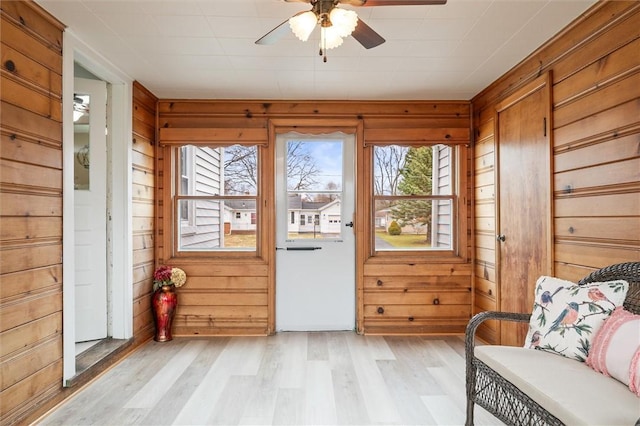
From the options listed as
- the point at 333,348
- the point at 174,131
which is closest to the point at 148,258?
the point at 174,131

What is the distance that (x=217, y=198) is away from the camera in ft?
12.5

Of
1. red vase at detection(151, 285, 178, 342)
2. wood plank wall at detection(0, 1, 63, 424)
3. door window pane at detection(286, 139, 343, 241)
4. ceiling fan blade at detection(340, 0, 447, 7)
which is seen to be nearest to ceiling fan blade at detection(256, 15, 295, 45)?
ceiling fan blade at detection(340, 0, 447, 7)

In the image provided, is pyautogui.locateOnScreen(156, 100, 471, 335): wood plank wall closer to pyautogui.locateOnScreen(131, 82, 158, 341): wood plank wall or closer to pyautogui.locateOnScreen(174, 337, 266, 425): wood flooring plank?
pyautogui.locateOnScreen(131, 82, 158, 341): wood plank wall

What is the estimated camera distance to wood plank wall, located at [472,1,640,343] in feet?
6.25

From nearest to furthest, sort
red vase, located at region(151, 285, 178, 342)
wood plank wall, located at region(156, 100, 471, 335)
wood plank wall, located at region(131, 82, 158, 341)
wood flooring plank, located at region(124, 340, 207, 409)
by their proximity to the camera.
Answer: wood flooring plank, located at region(124, 340, 207, 409)
wood plank wall, located at region(131, 82, 158, 341)
red vase, located at region(151, 285, 178, 342)
wood plank wall, located at region(156, 100, 471, 335)

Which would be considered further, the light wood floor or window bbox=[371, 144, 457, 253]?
window bbox=[371, 144, 457, 253]

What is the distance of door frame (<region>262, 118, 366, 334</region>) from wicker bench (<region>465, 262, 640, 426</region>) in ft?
5.75

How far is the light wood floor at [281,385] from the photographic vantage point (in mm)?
2143

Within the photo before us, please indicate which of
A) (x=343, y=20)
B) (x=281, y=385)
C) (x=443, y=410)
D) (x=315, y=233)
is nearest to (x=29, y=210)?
(x=281, y=385)

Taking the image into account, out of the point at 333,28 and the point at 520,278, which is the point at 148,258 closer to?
the point at 333,28

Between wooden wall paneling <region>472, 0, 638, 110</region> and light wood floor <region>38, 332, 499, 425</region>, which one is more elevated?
wooden wall paneling <region>472, 0, 638, 110</region>

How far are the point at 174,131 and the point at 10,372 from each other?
2.45 metres

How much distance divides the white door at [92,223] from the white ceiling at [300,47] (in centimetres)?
43

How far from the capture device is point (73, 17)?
223cm
